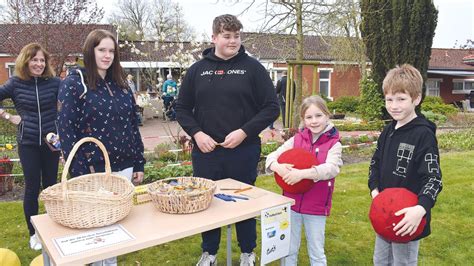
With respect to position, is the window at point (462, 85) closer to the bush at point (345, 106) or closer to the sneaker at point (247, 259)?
the bush at point (345, 106)

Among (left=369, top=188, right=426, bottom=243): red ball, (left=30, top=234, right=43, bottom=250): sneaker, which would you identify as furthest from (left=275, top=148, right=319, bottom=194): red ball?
(left=30, top=234, right=43, bottom=250): sneaker

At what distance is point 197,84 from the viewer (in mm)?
2938

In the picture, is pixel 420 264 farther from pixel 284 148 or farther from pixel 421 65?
pixel 421 65

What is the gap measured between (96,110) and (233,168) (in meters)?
1.01

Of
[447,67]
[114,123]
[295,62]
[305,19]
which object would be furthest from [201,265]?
[447,67]

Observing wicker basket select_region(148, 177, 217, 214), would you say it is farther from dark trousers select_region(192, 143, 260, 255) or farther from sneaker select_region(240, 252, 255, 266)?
sneaker select_region(240, 252, 255, 266)

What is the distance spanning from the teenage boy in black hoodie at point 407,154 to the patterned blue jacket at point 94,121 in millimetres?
1603

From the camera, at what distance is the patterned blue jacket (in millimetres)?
2480

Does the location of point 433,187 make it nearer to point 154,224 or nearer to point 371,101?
point 154,224

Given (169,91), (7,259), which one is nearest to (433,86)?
(169,91)

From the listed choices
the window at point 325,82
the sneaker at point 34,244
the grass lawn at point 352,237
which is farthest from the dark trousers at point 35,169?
the window at point 325,82

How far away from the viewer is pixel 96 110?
2535 mm

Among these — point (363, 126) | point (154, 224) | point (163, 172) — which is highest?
point (154, 224)

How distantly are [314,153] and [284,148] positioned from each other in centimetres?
22
